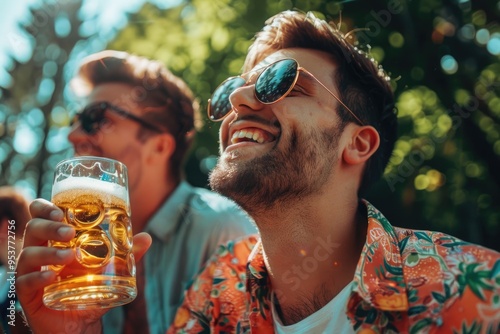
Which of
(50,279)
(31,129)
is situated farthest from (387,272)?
(31,129)

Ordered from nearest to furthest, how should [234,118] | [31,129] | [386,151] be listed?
[234,118]
[386,151]
[31,129]

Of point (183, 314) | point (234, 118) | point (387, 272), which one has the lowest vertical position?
point (183, 314)

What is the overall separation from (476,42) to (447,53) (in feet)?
0.87

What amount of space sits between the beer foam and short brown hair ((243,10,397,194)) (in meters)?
1.09

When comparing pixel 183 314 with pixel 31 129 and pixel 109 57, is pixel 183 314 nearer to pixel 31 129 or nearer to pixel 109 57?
pixel 109 57

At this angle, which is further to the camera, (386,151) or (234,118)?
(386,151)

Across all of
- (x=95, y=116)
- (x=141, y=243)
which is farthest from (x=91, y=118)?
(x=141, y=243)

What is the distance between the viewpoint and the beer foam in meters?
2.25

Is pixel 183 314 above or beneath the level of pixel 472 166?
above

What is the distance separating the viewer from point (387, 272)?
232 centimetres

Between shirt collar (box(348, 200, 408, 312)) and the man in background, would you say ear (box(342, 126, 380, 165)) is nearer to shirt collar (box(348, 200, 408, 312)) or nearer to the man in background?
shirt collar (box(348, 200, 408, 312))

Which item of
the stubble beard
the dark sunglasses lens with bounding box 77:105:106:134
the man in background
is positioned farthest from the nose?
the dark sunglasses lens with bounding box 77:105:106:134

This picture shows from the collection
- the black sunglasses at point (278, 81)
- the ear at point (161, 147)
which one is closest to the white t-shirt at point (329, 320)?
the black sunglasses at point (278, 81)

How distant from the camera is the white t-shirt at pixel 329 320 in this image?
2.37m
